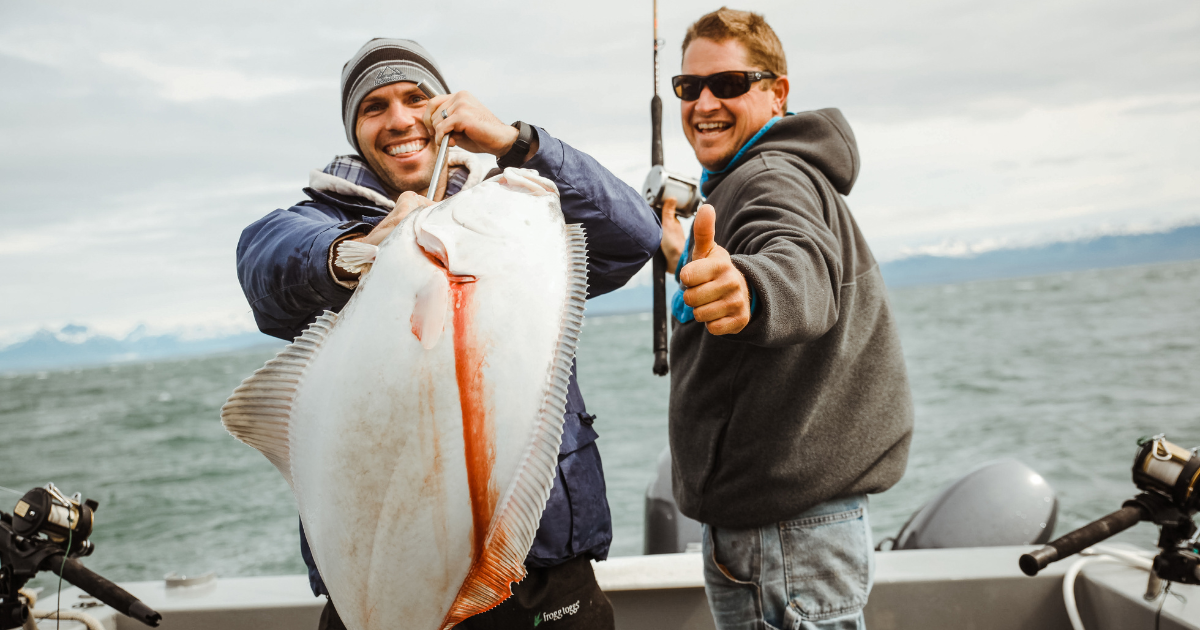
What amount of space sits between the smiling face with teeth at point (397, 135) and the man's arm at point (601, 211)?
54cm

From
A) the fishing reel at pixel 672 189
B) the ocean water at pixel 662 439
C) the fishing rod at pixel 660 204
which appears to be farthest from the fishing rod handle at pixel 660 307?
the ocean water at pixel 662 439

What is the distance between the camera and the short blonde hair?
2270mm

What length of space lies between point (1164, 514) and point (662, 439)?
14468 millimetres

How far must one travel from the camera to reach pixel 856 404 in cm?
199

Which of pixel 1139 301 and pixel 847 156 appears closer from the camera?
pixel 847 156

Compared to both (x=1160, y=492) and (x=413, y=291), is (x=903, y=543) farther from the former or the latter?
(x=413, y=291)

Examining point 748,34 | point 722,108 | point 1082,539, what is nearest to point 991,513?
point 1082,539

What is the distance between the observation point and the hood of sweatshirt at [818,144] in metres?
2.05

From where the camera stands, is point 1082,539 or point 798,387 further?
point 1082,539

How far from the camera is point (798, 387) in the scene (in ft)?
6.38

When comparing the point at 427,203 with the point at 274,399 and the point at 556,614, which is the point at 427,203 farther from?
the point at 556,614

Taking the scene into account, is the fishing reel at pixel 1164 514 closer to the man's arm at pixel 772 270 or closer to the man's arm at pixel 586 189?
the man's arm at pixel 772 270

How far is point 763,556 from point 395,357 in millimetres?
1329

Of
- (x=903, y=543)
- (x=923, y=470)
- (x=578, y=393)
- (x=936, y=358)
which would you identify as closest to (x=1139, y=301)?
(x=936, y=358)
